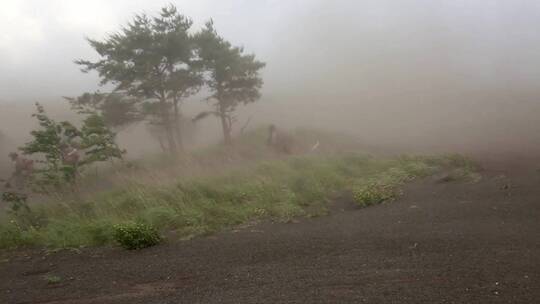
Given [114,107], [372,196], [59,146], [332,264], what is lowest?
[332,264]

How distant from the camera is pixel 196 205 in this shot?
13.1 m

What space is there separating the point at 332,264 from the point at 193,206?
21.4 ft

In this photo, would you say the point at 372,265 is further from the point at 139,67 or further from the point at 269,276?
the point at 139,67

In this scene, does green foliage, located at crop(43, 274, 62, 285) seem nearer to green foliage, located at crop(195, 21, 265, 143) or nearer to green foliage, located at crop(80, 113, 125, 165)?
green foliage, located at crop(80, 113, 125, 165)

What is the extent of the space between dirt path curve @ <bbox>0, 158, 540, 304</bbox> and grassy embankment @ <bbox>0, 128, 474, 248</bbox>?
3.19ft

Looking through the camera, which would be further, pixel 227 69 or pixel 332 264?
pixel 227 69

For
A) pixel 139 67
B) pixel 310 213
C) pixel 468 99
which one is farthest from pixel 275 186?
pixel 468 99

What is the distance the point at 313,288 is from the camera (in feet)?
20.5

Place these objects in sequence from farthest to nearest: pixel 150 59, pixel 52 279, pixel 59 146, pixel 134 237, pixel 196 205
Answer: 1. pixel 150 59
2. pixel 59 146
3. pixel 196 205
4. pixel 134 237
5. pixel 52 279

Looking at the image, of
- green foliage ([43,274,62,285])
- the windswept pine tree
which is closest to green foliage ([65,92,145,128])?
the windswept pine tree

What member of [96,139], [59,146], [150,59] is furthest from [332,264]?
[150,59]

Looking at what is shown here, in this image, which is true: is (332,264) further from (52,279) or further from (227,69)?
→ (227,69)

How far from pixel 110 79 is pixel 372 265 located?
23324 mm

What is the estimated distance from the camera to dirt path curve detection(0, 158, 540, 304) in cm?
602
